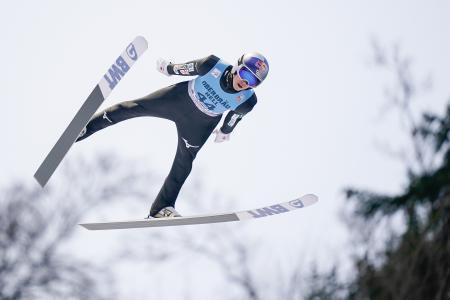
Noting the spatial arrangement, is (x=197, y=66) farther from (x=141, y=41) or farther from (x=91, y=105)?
(x=91, y=105)

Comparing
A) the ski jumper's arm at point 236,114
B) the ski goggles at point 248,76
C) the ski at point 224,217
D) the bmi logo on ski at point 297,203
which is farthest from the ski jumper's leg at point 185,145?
the bmi logo on ski at point 297,203

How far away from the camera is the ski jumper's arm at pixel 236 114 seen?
22.7 ft

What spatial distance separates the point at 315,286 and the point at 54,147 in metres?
11.1

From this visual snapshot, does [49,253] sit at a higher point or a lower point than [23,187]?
lower

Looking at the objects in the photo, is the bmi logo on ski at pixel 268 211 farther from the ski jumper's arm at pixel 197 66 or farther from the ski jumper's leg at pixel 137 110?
the ski jumper's arm at pixel 197 66

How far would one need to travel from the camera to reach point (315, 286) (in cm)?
1623

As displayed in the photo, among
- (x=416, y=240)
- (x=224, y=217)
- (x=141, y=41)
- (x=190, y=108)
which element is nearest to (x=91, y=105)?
(x=141, y=41)

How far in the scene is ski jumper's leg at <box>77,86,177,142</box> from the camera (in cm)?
704

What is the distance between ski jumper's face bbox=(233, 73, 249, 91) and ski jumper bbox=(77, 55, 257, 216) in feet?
0.20

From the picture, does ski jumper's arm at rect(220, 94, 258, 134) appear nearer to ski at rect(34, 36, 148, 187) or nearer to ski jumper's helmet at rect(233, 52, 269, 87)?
ski jumper's helmet at rect(233, 52, 269, 87)

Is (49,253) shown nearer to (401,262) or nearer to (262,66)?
(401,262)

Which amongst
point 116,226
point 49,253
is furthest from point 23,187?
point 116,226

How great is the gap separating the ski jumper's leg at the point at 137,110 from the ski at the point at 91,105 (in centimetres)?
43

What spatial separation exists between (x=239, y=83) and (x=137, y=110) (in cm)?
122
